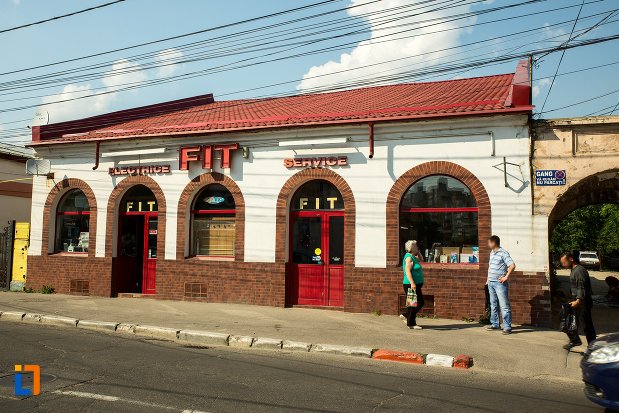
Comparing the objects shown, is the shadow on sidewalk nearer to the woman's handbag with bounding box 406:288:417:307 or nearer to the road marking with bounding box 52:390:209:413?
the woman's handbag with bounding box 406:288:417:307

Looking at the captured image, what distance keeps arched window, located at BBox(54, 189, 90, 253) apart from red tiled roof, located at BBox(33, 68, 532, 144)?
1.81 m

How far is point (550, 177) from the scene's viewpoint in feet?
34.3

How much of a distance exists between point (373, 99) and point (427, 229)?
4801 mm

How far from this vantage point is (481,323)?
10469 millimetres

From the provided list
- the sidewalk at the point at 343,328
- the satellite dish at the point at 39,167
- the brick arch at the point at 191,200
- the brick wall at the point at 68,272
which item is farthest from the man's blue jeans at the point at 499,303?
the satellite dish at the point at 39,167

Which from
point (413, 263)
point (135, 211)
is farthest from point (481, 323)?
point (135, 211)

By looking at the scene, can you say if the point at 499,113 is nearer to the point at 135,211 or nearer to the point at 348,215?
the point at 348,215

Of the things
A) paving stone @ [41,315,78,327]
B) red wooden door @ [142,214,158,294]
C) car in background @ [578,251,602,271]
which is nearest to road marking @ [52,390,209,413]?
paving stone @ [41,315,78,327]

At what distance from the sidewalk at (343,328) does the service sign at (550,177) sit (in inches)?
120

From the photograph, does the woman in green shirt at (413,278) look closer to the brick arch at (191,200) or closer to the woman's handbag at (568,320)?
the woman's handbag at (568,320)

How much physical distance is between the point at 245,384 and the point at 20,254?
12.5 meters

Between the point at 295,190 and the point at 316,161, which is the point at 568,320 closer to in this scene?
the point at 316,161

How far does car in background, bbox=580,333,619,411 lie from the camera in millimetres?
4855

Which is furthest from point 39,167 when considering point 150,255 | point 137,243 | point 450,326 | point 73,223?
point 450,326
